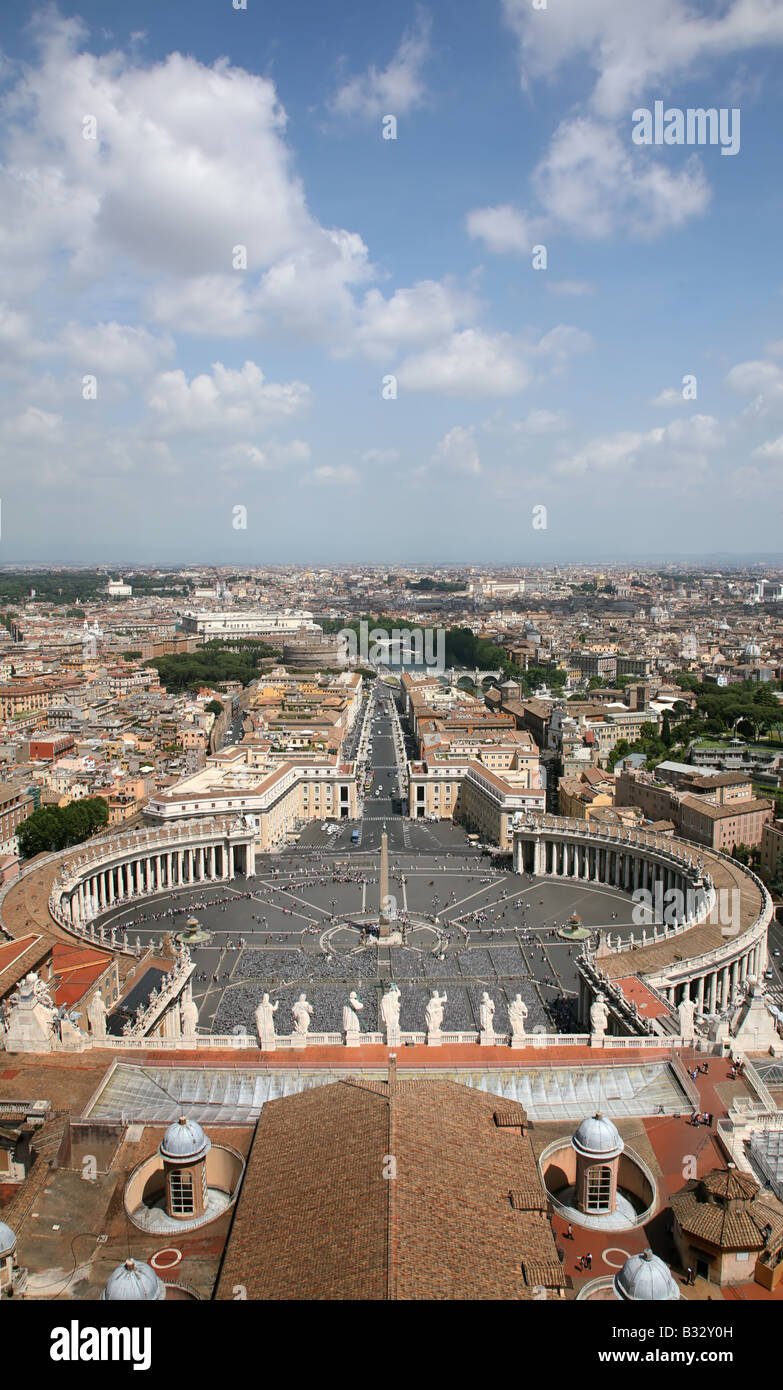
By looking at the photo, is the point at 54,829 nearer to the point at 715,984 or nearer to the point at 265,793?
the point at 265,793

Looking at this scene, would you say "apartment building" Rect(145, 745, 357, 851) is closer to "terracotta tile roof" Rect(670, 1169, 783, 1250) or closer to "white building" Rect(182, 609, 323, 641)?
"terracotta tile roof" Rect(670, 1169, 783, 1250)

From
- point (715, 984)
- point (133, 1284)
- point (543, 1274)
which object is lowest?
point (715, 984)

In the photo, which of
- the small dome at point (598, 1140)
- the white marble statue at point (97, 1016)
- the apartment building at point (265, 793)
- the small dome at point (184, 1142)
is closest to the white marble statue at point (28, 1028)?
the white marble statue at point (97, 1016)

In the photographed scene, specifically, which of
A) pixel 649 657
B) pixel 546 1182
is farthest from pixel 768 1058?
pixel 649 657

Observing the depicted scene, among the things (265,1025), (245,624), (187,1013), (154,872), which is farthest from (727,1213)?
(245,624)

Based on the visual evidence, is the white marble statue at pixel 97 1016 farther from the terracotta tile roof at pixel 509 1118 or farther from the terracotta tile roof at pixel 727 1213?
the terracotta tile roof at pixel 727 1213

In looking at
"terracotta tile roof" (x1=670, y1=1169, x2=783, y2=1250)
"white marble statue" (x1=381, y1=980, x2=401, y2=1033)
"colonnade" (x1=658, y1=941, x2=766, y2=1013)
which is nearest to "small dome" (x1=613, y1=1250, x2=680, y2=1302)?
"terracotta tile roof" (x1=670, y1=1169, x2=783, y2=1250)
